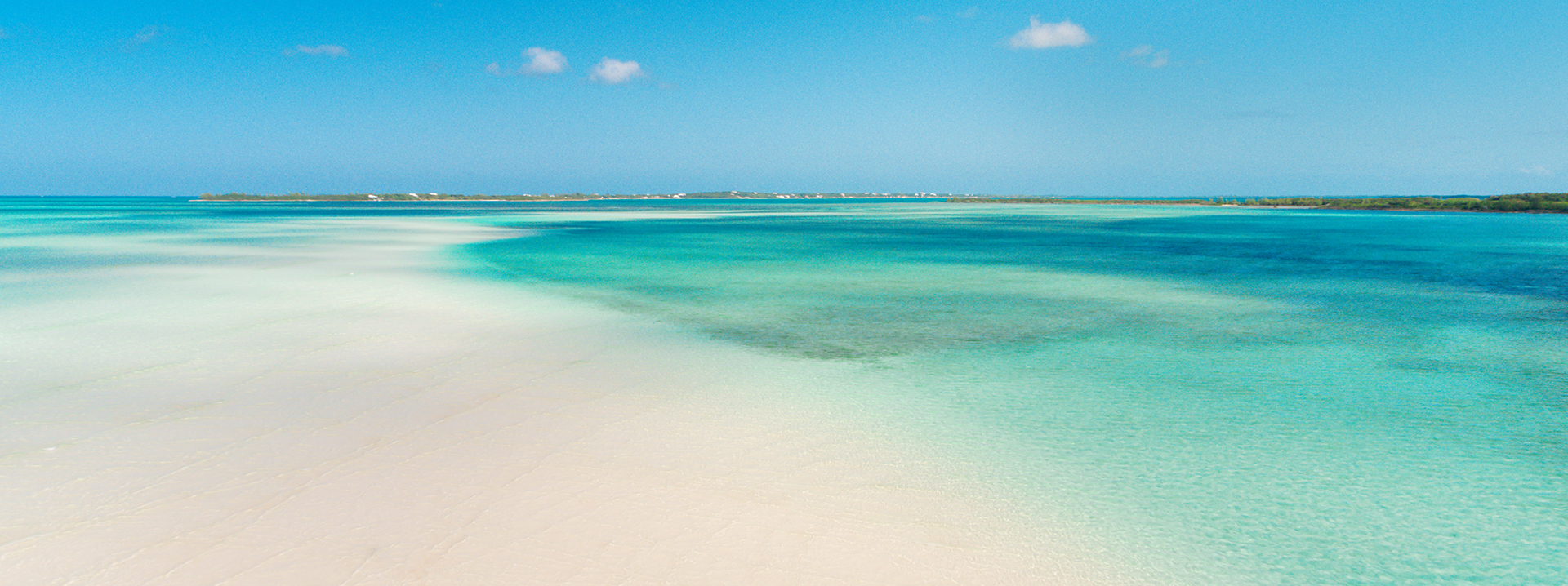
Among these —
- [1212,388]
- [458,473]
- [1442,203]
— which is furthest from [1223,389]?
[1442,203]

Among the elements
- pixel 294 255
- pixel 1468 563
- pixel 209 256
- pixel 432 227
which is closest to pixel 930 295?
pixel 1468 563

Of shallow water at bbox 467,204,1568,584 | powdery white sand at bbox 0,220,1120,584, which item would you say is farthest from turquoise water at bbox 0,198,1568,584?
powdery white sand at bbox 0,220,1120,584

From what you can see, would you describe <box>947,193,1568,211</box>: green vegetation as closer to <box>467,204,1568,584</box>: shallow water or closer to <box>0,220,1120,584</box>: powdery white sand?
<box>467,204,1568,584</box>: shallow water

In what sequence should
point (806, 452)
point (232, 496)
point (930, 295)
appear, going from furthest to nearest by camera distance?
point (930, 295) < point (806, 452) < point (232, 496)

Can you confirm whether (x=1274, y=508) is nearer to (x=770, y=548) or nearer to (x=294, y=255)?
(x=770, y=548)

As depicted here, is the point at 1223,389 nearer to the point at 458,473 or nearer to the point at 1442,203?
the point at 458,473

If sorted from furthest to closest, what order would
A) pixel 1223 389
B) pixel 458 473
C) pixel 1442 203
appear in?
1. pixel 1442 203
2. pixel 1223 389
3. pixel 458 473
